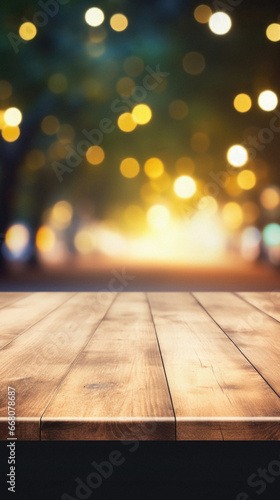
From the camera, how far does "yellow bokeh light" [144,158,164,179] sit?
6603mm

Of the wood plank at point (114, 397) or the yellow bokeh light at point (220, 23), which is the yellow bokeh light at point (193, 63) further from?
the wood plank at point (114, 397)

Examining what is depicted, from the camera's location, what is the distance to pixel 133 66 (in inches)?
221

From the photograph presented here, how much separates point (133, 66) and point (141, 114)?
63cm

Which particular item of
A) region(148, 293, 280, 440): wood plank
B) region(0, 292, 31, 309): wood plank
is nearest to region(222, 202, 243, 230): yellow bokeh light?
region(0, 292, 31, 309): wood plank

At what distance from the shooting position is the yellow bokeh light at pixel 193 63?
215 inches

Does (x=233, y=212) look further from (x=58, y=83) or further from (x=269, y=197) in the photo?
(x=58, y=83)

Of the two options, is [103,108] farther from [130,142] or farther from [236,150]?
[236,150]

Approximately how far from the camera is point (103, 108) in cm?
600

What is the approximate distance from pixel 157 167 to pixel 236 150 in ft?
3.73

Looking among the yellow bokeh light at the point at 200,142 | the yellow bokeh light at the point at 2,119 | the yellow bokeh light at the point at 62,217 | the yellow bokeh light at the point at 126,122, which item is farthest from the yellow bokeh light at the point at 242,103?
the yellow bokeh light at the point at 62,217

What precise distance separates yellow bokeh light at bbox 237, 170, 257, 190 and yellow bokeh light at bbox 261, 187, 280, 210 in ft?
3.21

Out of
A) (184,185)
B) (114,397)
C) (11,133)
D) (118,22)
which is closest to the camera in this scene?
(114,397)

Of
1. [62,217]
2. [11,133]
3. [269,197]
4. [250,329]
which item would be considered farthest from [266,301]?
[62,217]

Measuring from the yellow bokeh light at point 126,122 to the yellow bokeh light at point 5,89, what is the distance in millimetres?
1337
